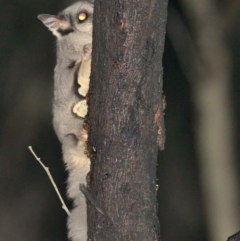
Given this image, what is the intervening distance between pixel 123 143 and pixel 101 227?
260 millimetres

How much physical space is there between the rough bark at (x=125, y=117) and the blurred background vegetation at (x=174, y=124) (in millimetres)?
2669

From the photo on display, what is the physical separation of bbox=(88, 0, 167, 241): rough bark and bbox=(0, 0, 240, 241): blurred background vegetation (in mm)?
2669

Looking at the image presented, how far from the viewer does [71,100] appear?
3084 mm

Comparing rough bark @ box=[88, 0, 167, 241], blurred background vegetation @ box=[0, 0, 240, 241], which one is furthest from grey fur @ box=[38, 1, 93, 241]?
blurred background vegetation @ box=[0, 0, 240, 241]

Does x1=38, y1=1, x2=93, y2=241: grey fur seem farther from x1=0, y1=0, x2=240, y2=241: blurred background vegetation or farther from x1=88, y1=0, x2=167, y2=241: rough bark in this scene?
x1=0, y1=0, x2=240, y2=241: blurred background vegetation

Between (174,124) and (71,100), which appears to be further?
(174,124)

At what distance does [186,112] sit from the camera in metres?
5.76

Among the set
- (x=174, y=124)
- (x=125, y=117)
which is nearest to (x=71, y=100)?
(x=125, y=117)

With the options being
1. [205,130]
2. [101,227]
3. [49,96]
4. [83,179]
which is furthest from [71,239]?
[49,96]

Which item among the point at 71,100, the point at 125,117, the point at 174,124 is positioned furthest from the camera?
the point at 174,124

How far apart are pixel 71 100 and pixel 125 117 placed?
136 cm

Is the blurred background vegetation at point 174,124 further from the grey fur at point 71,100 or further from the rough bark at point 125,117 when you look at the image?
the rough bark at point 125,117

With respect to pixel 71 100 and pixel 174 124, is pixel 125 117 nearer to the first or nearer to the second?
pixel 71 100

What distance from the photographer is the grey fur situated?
9.74ft
